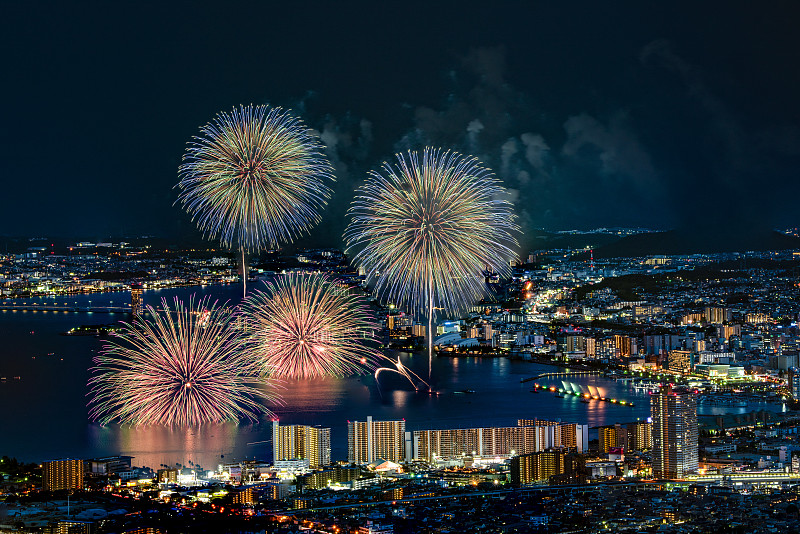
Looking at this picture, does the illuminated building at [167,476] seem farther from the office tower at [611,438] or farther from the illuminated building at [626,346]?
the illuminated building at [626,346]

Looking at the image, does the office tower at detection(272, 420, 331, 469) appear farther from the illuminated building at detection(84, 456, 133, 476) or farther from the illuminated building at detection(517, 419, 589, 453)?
the illuminated building at detection(517, 419, 589, 453)

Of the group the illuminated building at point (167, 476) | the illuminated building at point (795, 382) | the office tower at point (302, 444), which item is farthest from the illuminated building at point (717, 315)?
the illuminated building at point (167, 476)

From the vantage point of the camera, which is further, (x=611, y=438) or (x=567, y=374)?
(x=567, y=374)

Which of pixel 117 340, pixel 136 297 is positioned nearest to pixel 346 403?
pixel 117 340

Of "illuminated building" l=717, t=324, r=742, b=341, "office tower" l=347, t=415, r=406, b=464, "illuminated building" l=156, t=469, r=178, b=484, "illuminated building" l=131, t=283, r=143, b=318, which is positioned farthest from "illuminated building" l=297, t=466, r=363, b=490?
"illuminated building" l=131, t=283, r=143, b=318

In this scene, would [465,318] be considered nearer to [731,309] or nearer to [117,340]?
[731,309]

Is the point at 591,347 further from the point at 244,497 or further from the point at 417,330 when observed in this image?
the point at 244,497

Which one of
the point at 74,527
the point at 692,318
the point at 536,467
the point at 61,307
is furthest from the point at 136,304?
the point at 74,527
